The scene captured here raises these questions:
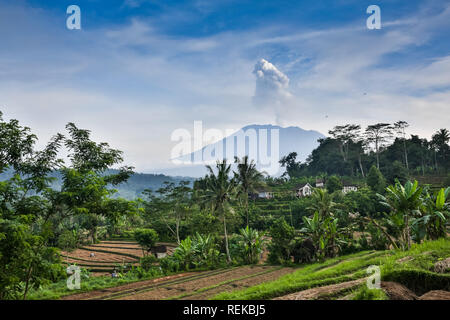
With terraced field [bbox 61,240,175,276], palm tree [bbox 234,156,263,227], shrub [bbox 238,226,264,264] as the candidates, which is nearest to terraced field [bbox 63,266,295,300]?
shrub [bbox 238,226,264,264]

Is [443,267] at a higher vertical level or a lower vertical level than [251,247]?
higher

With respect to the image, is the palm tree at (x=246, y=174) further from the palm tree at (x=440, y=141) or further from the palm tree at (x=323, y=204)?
the palm tree at (x=440, y=141)

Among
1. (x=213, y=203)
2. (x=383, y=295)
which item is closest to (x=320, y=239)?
(x=213, y=203)

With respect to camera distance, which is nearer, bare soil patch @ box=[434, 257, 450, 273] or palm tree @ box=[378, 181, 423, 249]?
bare soil patch @ box=[434, 257, 450, 273]

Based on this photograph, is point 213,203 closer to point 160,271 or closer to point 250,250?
point 250,250

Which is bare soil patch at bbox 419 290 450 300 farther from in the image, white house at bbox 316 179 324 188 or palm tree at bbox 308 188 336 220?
white house at bbox 316 179 324 188

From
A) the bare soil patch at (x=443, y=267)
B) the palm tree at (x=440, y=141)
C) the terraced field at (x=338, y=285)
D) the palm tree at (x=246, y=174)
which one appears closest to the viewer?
the terraced field at (x=338, y=285)

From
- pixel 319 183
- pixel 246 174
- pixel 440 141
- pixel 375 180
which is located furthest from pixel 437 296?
pixel 440 141

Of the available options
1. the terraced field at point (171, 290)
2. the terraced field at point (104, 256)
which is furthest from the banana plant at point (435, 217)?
the terraced field at point (104, 256)

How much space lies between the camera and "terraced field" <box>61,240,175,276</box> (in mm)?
23703

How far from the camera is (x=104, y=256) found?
28797 millimetres

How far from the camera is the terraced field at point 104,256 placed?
2370cm

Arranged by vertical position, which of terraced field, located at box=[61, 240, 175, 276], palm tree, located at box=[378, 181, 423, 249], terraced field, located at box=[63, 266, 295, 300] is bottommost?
terraced field, located at box=[61, 240, 175, 276]

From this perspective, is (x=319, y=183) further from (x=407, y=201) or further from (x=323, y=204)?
(x=407, y=201)
